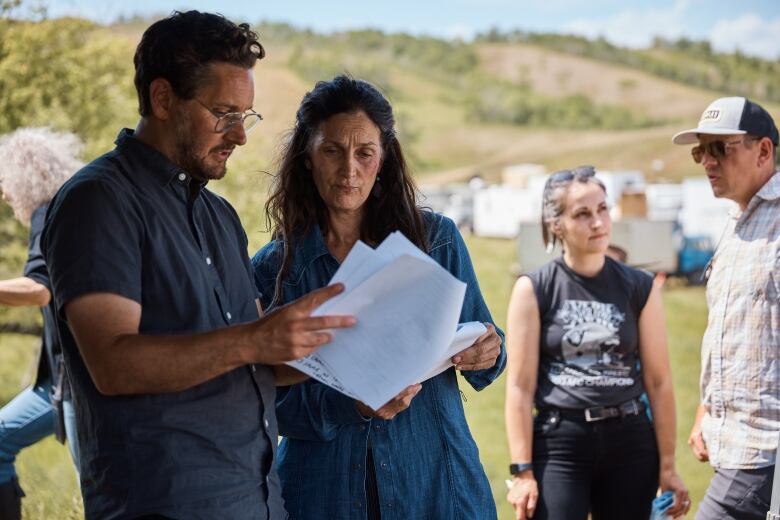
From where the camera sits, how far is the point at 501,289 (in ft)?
56.1

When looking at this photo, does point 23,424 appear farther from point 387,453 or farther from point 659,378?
point 659,378

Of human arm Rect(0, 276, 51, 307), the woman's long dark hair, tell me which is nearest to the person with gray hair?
human arm Rect(0, 276, 51, 307)

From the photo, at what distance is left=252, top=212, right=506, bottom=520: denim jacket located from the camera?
2021mm

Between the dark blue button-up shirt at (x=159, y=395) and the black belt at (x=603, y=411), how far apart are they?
1.58 meters

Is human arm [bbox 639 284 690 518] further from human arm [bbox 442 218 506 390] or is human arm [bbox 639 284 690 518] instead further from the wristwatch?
human arm [bbox 442 218 506 390]

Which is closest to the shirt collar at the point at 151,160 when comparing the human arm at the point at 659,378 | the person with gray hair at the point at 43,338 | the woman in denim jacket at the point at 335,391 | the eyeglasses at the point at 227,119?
the eyeglasses at the point at 227,119

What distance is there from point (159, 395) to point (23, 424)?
2181 millimetres

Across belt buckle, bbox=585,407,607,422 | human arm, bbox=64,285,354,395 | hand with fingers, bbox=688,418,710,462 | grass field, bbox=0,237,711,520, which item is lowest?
grass field, bbox=0,237,711,520

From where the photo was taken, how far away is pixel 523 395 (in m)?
3.05

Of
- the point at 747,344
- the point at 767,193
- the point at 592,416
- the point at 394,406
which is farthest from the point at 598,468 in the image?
the point at 394,406

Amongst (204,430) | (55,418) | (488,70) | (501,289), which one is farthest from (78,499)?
(488,70)

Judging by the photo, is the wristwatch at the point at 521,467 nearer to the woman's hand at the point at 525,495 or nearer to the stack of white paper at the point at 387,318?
the woman's hand at the point at 525,495

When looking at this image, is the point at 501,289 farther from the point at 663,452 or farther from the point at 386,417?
the point at 386,417

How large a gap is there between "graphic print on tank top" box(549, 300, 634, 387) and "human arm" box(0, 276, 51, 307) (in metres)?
1.74
